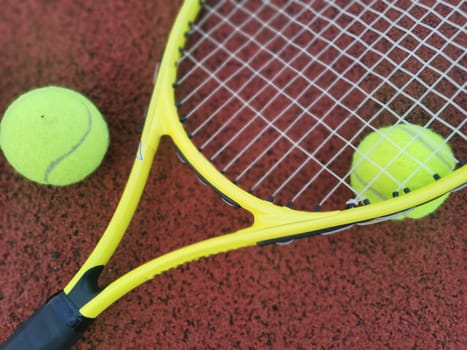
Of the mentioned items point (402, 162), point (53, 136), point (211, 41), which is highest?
point (53, 136)

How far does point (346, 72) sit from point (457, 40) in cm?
32

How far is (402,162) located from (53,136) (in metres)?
0.84

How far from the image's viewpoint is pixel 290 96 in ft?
4.76

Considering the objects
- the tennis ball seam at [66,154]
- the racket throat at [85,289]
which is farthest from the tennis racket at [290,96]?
the tennis ball seam at [66,154]

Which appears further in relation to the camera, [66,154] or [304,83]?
[304,83]

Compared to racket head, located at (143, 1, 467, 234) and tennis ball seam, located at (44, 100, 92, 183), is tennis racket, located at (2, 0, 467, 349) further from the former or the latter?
tennis ball seam, located at (44, 100, 92, 183)

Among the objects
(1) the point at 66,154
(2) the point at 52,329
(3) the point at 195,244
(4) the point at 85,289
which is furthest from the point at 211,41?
(2) the point at 52,329

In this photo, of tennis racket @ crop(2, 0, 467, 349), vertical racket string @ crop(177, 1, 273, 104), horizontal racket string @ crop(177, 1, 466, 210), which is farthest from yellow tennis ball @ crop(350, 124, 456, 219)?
vertical racket string @ crop(177, 1, 273, 104)

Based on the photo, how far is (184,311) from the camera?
1318mm

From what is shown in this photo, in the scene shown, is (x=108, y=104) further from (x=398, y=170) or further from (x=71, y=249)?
(x=398, y=170)

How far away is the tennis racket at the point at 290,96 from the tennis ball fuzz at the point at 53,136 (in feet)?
0.56

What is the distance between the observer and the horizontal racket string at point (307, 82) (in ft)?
4.49

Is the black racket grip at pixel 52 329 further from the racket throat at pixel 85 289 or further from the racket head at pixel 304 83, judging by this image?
the racket head at pixel 304 83

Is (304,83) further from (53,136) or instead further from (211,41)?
(53,136)
